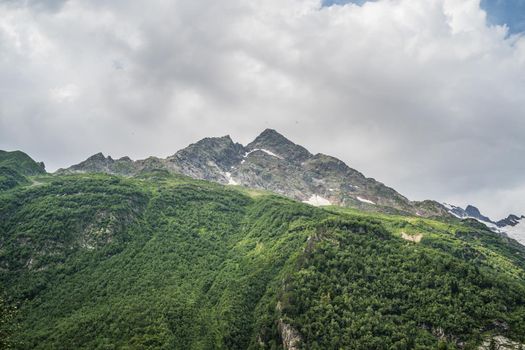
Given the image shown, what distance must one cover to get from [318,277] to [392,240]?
58047 mm

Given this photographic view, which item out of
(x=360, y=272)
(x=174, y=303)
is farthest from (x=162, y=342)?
(x=360, y=272)

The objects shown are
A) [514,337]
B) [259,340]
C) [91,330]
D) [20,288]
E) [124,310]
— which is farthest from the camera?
[20,288]

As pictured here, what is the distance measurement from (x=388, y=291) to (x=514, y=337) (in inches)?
1741

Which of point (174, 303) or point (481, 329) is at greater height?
point (481, 329)

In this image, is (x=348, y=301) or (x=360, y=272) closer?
(x=348, y=301)

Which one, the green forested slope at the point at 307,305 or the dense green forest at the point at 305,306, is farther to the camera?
the green forested slope at the point at 307,305

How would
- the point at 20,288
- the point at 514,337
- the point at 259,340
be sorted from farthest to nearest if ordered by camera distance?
the point at 20,288 → the point at 259,340 → the point at 514,337

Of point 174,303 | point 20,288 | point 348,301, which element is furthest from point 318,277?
point 20,288

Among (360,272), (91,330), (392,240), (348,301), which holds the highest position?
(392,240)

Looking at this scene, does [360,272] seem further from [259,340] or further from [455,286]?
[259,340]

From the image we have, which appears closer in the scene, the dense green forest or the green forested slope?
the dense green forest

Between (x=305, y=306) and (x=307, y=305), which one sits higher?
(x=307, y=305)

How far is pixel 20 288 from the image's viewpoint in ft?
634

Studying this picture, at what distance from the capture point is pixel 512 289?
15275 centimetres
